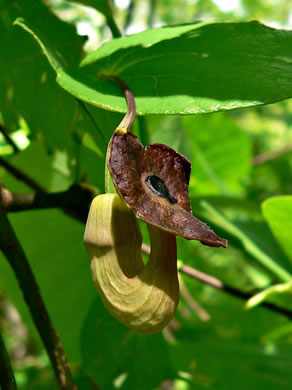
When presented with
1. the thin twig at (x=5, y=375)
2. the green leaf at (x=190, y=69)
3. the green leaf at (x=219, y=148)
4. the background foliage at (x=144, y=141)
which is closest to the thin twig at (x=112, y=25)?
the background foliage at (x=144, y=141)

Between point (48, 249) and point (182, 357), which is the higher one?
point (48, 249)

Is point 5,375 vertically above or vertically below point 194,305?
above

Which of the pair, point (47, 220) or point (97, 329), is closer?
point (97, 329)

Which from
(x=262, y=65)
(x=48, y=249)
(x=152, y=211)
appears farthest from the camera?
(x=48, y=249)

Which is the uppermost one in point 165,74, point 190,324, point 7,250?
point 165,74

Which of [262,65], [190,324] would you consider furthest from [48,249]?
[262,65]

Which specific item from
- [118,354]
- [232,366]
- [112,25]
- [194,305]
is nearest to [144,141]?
[112,25]

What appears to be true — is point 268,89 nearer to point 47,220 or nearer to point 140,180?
point 140,180

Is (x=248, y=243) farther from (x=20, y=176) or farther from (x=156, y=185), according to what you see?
(x=156, y=185)

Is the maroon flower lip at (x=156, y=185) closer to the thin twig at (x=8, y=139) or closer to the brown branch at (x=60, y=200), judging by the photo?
the brown branch at (x=60, y=200)
